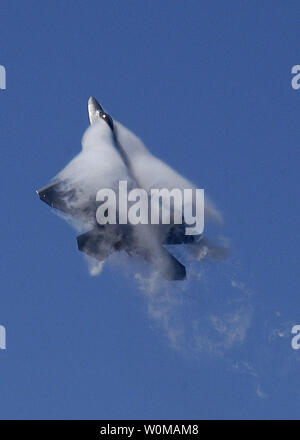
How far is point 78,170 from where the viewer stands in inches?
2699

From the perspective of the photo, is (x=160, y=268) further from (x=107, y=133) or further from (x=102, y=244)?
(x=107, y=133)

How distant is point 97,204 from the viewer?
66938 mm

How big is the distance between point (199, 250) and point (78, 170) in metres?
8.04

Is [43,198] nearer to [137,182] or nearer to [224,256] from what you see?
[137,182]

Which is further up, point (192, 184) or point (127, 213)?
point (192, 184)

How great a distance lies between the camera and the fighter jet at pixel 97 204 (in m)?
66.6

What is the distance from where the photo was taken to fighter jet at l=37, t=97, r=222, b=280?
66562 mm
